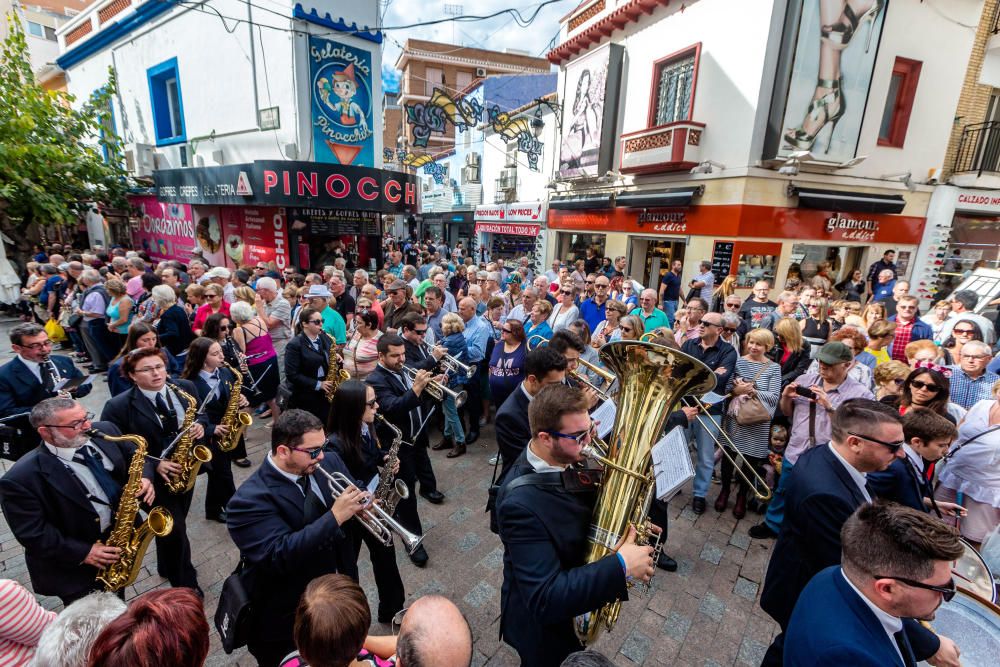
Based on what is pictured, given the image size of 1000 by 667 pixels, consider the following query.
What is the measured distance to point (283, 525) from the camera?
2.34 metres

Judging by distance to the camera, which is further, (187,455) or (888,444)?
(187,455)

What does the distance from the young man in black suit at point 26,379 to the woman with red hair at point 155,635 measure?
3.69 meters

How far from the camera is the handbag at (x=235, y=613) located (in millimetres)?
2174

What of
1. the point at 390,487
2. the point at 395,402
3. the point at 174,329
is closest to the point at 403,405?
the point at 395,402

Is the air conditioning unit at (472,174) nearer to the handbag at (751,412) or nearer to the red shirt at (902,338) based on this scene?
the red shirt at (902,338)

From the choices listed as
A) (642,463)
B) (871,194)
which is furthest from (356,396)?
(871,194)

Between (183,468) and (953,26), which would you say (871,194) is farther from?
(183,468)

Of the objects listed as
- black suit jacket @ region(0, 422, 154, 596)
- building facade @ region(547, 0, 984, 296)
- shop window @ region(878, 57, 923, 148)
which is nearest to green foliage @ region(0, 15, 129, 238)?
black suit jacket @ region(0, 422, 154, 596)

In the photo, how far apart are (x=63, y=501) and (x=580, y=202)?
15594 mm

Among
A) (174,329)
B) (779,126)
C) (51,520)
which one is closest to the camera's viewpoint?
(51,520)

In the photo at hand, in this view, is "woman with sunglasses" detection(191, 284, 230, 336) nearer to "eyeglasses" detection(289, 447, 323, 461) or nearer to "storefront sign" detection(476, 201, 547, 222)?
"eyeglasses" detection(289, 447, 323, 461)

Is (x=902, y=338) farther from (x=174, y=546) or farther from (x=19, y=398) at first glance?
(x=19, y=398)

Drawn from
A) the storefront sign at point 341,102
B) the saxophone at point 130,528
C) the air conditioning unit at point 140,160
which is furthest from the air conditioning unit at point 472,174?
the saxophone at point 130,528

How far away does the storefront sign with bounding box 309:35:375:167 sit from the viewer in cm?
1166
